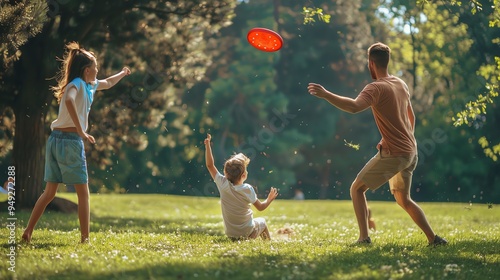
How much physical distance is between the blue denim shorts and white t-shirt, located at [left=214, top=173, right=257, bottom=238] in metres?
1.82

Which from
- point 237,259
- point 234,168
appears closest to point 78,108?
point 234,168

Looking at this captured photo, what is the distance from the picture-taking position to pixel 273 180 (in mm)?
44219

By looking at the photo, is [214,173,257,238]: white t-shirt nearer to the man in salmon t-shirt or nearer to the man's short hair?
the man in salmon t-shirt

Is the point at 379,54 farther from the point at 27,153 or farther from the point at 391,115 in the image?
the point at 27,153

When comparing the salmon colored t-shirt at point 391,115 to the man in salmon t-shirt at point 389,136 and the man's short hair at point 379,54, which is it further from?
the man's short hair at point 379,54

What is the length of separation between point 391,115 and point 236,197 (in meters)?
2.17

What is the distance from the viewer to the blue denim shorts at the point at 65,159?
342 inches

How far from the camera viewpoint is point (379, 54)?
360 inches

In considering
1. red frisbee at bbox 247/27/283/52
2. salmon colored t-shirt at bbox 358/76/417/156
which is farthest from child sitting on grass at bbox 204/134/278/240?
red frisbee at bbox 247/27/283/52

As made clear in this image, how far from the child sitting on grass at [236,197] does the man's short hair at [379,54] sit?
197 centimetres

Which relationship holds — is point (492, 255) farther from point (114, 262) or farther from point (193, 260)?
point (114, 262)

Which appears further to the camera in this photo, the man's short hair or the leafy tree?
the leafy tree

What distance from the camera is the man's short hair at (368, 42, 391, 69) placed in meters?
9.13

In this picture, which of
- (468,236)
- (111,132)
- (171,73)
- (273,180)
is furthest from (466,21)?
(273,180)
